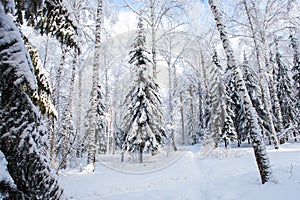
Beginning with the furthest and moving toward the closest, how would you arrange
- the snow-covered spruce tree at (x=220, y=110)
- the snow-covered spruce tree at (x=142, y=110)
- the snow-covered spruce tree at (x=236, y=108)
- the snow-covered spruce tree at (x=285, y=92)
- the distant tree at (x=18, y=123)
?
the snow-covered spruce tree at (x=285, y=92) → the snow-covered spruce tree at (x=236, y=108) → the snow-covered spruce tree at (x=220, y=110) → the snow-covered spruce tree at (x=142, y=110) → the distant tree at (x=18, y=123)

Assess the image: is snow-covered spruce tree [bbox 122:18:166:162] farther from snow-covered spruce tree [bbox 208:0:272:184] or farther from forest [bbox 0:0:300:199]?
snow-covered spruce tree [bbox 208:0:272:184]

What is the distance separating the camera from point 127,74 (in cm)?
2538

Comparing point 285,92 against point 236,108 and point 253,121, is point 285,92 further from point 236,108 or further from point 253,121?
point 253,121

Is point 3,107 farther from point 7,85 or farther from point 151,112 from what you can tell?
point 151,112

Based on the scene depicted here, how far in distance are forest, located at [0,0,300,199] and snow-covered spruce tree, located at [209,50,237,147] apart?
10 cm

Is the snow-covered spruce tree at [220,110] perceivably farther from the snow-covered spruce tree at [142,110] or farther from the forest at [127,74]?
the snow-covered spruce tree at [142,110]

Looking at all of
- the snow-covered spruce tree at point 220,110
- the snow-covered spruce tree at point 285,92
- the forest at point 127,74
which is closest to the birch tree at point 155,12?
the forest at point 127,74

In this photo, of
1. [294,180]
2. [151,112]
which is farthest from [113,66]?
[294,180]

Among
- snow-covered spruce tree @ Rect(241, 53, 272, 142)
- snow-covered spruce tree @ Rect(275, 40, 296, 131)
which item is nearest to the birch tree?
snow-covered spruce tree @ Rect(241, 53, 272, 142)

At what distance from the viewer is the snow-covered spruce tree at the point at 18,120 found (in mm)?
2021

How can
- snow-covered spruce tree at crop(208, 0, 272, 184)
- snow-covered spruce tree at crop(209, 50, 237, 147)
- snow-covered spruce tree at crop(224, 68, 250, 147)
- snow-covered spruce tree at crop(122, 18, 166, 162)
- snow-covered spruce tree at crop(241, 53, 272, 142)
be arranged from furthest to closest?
snow-covered spruce tree at crop(224, 68, 250, 147), snow-covered spruce tree at crop(241, 53, 272, 142), snow-covered spruce tree at crop(209, 50, 237, 147), snow-covered spruce tree at crop(122, 18, 166, 162), snow-covered spruce tree at crop(208, 0, 272, 184)

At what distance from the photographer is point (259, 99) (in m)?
22.8

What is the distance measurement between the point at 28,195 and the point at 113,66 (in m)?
23.4

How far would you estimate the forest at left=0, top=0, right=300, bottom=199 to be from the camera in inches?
83.8
